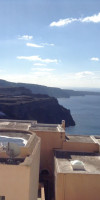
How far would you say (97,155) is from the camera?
20266 mm

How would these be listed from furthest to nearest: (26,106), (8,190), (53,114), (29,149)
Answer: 1. (53,114)
2. (26,106)
3. (29,149)
4. (8,190)

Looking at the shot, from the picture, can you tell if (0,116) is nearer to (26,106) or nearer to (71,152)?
(26,106)

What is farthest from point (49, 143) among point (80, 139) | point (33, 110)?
point (33, 110)

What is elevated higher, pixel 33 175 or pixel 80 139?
pixel 33 175

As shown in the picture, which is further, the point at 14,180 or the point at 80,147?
the point at 80,147

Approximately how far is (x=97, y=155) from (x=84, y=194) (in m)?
4.99

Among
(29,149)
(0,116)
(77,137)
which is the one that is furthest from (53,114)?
(29,149)

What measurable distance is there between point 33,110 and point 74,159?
68.6m

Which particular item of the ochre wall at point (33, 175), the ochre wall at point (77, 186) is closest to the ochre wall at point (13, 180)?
the ochre wall at point (33, 175)

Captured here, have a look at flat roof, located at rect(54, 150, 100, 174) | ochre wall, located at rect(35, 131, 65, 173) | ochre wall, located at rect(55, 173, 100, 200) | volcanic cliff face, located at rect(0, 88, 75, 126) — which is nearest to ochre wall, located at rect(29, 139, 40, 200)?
ochre wall, located at rect(55, 173, 100, 200)

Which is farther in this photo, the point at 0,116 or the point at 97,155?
the point at 0,116

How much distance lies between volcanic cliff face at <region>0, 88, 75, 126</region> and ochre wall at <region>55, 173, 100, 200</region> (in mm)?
62192

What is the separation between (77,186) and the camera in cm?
1549

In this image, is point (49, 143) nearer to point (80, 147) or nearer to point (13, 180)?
point (80, 147)
